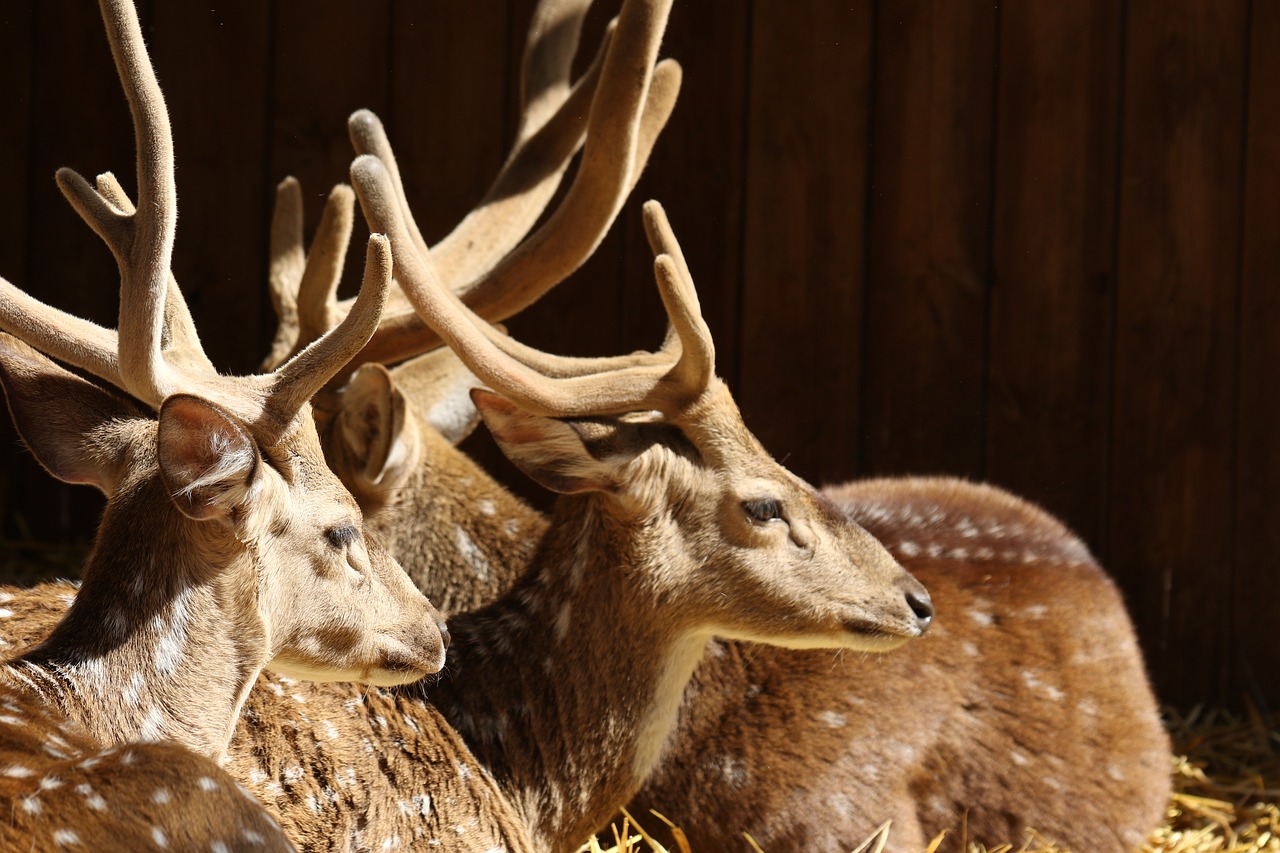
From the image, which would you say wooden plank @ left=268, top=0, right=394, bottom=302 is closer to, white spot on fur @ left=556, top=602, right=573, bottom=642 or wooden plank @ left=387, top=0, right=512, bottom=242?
wooden plank @ left=387, top=0, right=512, bottom=242

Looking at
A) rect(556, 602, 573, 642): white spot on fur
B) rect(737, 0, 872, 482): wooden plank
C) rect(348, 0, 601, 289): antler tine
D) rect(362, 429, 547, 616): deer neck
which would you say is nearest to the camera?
rect(556, 602, 573, 642): white spot on fur

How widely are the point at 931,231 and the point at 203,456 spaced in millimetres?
3170

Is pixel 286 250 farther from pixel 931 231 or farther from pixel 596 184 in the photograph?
pixel 931 231

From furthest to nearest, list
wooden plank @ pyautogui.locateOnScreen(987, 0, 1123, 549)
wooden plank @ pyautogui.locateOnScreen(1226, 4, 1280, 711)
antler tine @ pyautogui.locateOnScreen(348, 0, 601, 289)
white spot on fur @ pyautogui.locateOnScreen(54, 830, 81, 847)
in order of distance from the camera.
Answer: wooden plank @ pyautogui.locateOnScreen(987, 0, 1123, 549), wooden plank @ pyautogui.locateOnScreen(1226, 4, 1280, 711), antler tine @ pyautogui.locateOnScreen(348, 0, 601, 289), white spot on fur @ pyautogui.locateOnScreen(54, 830, 81, 847)

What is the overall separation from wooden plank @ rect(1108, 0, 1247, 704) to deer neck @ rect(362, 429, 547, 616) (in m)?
2.08

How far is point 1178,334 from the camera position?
15.8ft

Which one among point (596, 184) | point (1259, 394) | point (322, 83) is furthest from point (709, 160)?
point (1259, 394)

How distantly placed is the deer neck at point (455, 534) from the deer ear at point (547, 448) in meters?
0.43

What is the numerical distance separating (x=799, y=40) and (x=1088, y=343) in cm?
129

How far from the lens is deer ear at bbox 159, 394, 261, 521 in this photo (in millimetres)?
2217

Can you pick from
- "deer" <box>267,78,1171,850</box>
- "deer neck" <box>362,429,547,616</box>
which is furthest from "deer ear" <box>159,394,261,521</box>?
"deer neck" <box>362,429,547,616</box>

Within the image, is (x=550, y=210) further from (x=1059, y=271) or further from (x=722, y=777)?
(x=722, y=777)

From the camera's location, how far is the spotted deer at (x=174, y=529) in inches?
90.3

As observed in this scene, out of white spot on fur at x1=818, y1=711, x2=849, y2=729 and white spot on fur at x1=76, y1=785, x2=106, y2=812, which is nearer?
white spot on fur at x1=76, y1=785, x2=106, y2=812
